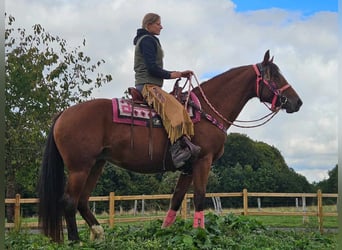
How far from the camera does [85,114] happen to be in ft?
18.5

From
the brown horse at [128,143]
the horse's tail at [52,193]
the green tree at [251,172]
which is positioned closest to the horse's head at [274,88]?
the brown horse at [128,143]

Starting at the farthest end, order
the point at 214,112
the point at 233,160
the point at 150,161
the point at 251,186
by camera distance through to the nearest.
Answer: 1. the point at 233,160
2. the point at 251,186
3. the point at 214,112
4. the point at 150,161

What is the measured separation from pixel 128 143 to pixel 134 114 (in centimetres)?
39

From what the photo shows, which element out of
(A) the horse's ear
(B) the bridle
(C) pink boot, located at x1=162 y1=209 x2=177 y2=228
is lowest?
(C) pink boot, located at x1=162 y1=209 x2=177 y2=228

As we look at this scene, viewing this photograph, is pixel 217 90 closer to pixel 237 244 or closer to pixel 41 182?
pixel 237 244

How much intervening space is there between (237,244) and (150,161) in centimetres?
151

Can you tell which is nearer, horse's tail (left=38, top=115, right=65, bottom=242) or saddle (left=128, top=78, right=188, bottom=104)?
horse's tail (left=38, top=115, right=65, bottom=242)

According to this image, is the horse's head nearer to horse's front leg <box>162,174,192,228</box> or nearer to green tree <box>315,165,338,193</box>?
green tree <box>315,165,338,193</box>

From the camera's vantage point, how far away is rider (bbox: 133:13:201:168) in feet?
19.0

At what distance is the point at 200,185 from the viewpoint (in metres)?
6.00

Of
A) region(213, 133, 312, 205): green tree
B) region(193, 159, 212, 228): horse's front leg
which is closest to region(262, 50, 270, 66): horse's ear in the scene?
region(193, 159, 212, 228): horse's front leg

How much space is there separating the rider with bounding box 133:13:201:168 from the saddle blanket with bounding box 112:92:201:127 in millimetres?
94

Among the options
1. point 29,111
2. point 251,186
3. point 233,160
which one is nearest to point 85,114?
point 29,111

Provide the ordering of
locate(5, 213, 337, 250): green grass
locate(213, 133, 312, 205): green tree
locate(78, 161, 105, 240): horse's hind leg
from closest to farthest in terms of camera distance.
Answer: locate(5, 213, 337, 250): green grass
locate(78, 161, 105, 240): horse's hind leg
locate(213, 133, 312, 205): green tree
